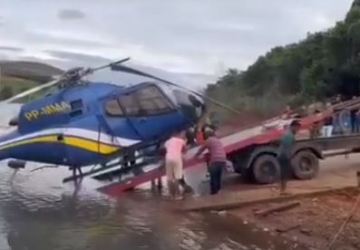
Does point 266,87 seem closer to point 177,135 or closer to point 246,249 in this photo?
point 177,135

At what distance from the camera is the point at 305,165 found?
20391mm

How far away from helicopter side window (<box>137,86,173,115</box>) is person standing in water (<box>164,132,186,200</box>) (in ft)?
5.83

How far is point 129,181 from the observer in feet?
67.2

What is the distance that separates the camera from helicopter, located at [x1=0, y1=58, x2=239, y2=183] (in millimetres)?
20562

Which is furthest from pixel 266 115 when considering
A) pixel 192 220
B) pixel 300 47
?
pixel 300 47

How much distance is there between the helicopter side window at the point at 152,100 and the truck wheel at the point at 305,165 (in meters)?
3.36

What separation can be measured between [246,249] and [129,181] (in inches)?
286

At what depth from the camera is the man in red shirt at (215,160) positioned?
722 inches

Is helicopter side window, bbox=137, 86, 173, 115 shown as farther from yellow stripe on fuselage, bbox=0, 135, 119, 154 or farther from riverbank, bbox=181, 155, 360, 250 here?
riverbank, bbox=181, 155, 360, 250

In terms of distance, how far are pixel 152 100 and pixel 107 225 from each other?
5.37 metres

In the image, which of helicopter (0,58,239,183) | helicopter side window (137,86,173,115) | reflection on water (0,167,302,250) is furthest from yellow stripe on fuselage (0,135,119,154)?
helicopter side window (137,86,173,115)

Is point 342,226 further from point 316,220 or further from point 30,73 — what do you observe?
point 30,73

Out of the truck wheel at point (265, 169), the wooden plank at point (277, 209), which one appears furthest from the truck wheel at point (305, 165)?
the wooden plank at point (277, 209)

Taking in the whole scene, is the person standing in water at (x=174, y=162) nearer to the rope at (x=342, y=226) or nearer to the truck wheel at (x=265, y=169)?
the truck wheel at (x=265, y=169)
